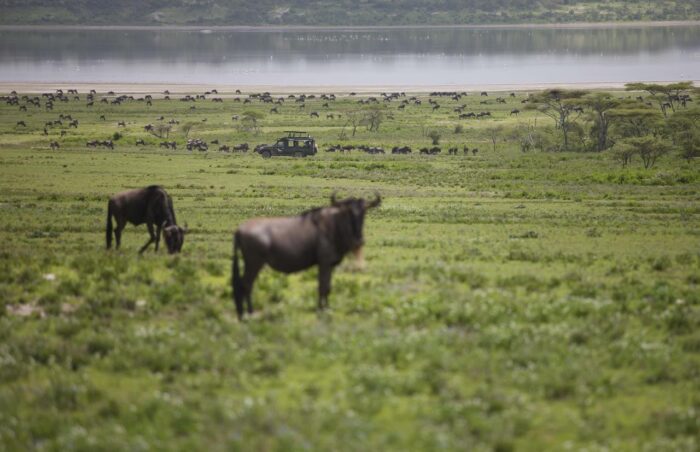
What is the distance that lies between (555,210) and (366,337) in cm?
2466

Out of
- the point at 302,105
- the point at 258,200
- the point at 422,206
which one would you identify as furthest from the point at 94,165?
the point at 302,105

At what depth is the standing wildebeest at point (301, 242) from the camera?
42.9 ft

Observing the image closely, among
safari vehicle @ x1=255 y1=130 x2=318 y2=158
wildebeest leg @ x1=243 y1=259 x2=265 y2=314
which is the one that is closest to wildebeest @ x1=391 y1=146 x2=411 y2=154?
safari vehicle @ x1=255 y1=130 x2=318 y2=158

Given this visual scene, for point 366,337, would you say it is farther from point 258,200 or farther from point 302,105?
point 302,105

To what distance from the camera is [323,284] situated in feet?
43.5

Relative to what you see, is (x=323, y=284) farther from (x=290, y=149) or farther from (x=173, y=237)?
(x=290, y=149)

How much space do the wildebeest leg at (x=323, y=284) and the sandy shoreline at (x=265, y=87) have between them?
113 meters

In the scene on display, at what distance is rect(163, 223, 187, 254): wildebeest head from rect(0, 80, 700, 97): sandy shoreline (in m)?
106

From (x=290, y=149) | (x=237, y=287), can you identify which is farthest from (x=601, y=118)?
(x=237, y=287)

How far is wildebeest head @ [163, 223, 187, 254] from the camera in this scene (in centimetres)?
2039

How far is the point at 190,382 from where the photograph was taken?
1062 centimetres

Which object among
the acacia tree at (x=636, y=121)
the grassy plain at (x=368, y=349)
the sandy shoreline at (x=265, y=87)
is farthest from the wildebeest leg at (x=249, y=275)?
the sandy shoreline at (x=265, y=87)

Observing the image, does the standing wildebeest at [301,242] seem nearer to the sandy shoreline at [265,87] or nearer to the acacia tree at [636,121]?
the acacia tree at [636,121]

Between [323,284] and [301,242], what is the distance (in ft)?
2.21
